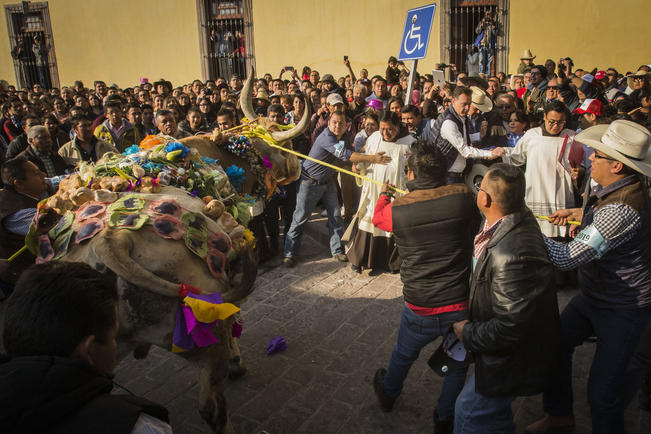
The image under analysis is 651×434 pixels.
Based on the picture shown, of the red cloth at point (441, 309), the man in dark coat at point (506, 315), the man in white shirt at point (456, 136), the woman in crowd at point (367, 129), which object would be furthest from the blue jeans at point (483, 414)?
the woman in crowd at point (367, 129)

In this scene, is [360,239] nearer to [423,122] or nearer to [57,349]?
[423,122]

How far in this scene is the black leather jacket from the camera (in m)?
2.50

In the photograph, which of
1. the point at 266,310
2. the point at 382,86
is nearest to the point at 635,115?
the point at 382,86

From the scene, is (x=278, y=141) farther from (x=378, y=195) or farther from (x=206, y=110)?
(x=206, y=110)

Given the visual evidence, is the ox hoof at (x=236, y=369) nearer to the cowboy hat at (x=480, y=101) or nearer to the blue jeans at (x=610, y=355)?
the blue jeans at (x=610, y=355)

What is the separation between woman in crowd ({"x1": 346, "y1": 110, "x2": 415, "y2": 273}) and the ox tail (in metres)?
3.75

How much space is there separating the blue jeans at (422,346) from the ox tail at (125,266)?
158 cm

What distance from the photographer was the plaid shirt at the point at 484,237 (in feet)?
9.06

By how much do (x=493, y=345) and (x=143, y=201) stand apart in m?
2.21

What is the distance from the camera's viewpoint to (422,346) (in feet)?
11.1

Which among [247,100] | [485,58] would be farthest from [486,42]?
[247,100]

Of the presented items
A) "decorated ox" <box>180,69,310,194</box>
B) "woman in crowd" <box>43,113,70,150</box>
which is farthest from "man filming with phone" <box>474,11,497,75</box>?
"woman in crowd" <box>43,113,70,150</box>

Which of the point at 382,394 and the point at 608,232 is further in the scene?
the point at 382,394

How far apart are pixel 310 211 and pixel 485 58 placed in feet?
41.7
